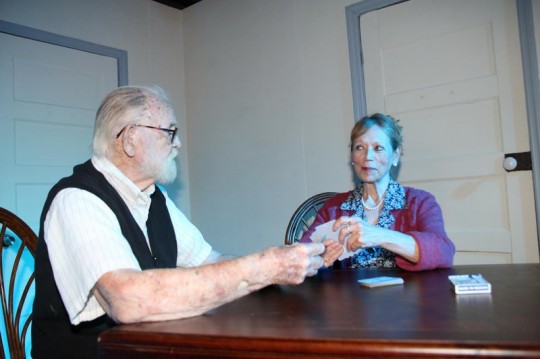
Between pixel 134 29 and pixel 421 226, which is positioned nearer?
pixel 421 226

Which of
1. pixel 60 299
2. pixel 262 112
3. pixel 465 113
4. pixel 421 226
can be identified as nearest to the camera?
pixel 60 299

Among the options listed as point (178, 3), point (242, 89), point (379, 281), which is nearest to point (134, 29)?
point (178, 3)

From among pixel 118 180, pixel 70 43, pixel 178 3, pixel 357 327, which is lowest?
pixel 357 327

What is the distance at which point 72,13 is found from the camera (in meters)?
3.19

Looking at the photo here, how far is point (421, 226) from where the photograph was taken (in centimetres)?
183

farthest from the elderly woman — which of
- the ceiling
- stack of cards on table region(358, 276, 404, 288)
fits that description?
the ceiling

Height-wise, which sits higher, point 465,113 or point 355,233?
point 465,113

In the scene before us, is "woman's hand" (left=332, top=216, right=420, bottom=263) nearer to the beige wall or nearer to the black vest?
the black vest

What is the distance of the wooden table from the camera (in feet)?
2.32

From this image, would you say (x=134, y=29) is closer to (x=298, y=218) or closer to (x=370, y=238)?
(x=298, y=218)

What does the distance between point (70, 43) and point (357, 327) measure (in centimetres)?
308

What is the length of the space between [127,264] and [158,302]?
139 millimetres

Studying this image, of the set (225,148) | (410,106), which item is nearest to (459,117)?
(410,106)

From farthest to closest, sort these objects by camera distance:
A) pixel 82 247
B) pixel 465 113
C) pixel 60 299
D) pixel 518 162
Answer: pixel 465 113 → pixel 518 162 → pixel 60 299 → pixel 82 247
